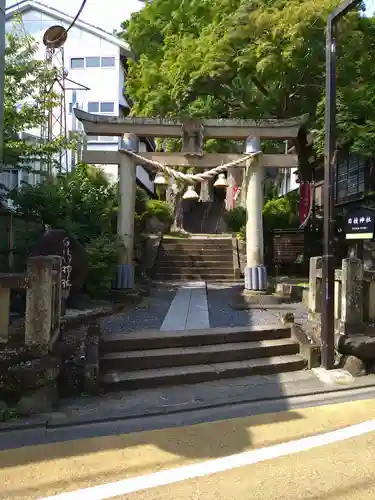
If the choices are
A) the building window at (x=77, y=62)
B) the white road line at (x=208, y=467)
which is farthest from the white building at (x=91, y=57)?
the white road line at (x=208, y=467)

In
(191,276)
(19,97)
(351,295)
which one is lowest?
(191,276)

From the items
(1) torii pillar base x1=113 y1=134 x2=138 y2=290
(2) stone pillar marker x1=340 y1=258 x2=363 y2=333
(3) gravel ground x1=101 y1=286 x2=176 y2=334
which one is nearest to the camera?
(2) stone pillar marker x1=340 y1=258 x2=363 y2=333

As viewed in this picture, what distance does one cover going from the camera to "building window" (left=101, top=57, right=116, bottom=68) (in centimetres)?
2550

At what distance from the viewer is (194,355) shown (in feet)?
23.1

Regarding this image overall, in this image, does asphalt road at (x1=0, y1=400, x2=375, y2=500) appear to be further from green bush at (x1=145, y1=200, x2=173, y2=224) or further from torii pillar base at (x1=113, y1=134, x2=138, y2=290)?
green bush at (x1=145, y1=200, x2=173, y2=224)

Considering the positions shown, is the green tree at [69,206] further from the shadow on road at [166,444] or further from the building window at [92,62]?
the building window at [92,62]

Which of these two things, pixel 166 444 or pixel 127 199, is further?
pixel 127 199

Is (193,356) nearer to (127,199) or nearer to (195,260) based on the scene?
(127,199)

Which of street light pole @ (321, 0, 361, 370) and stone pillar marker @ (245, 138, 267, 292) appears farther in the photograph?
stone pillar marker @ (245, 138, 267, 292)

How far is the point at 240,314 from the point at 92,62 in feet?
68.6

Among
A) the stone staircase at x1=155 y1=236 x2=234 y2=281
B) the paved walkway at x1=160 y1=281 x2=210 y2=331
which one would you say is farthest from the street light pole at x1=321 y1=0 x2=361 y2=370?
the stone staircase at x1=155 y1=236 x2=234 y2=281

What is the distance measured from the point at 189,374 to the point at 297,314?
183 inches

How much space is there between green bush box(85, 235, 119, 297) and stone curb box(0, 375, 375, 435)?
5840mm

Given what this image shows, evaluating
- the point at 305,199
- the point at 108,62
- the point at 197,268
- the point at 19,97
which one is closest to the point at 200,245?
the point at 197,268
